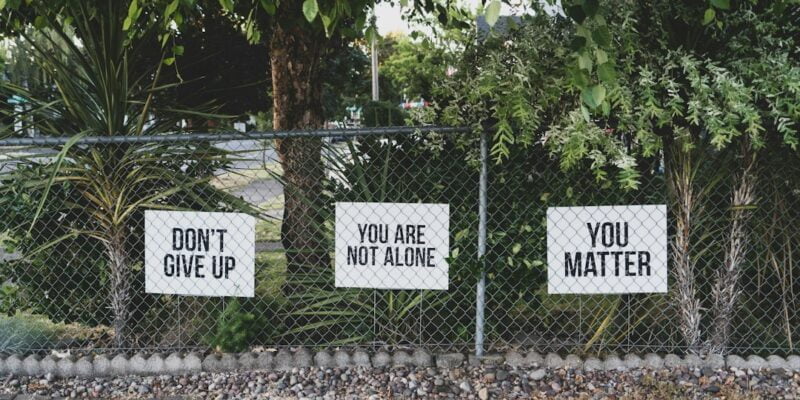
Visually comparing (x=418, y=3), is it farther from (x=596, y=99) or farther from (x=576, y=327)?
(x=576, y=327)

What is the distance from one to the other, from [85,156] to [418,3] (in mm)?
2236

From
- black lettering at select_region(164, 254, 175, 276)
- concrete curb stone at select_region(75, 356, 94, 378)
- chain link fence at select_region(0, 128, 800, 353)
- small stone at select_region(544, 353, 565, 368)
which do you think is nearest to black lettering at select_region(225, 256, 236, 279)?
chain link fence at select_region(0, 128, 800, 353)

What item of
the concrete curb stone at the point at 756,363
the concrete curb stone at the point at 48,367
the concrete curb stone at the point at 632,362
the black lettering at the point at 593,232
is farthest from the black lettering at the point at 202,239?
the concrete curb stone at the point at 756,363

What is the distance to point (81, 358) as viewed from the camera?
442 centimetres

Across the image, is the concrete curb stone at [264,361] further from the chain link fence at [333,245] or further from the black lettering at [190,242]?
the black lettering at [190,242]

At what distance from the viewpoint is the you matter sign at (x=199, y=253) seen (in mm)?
4363

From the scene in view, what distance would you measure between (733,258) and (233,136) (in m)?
3.00

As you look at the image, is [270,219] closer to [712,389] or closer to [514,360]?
[514,360]

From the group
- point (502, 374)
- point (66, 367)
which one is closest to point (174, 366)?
point (66, 367)

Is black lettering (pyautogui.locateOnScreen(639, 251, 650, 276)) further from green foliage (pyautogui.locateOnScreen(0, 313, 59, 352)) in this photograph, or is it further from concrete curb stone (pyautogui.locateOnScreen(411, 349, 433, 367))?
green foliage (pyautogui.locateOnScreen(0, 313, 59, 352))

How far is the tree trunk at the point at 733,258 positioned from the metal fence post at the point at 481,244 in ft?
4.52

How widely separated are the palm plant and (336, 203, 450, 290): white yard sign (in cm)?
75

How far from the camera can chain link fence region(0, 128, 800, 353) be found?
14.0ft

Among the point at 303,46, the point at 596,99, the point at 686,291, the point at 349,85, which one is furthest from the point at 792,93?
the point at 349,85
